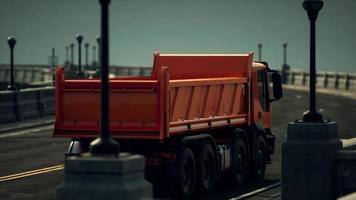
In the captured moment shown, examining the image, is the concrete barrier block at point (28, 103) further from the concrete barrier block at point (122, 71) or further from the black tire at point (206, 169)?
the concrete barrier block at point (122, 71)

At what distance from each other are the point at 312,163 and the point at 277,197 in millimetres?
3250

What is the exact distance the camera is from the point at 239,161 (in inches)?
1053

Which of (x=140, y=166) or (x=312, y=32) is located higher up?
(x=312, y=32)

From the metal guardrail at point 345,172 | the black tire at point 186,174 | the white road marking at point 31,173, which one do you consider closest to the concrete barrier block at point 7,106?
the white road marking at point 31,173

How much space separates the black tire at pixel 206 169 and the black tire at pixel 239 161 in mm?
1574

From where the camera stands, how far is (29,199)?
76.7 feet

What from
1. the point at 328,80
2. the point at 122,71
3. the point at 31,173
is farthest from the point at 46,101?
the point at 122,71

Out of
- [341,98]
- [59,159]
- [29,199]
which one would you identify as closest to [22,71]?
[341,98]

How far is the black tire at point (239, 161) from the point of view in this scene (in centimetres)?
2638

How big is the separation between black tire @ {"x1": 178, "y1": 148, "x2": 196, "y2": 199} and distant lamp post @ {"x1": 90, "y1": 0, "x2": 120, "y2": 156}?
8582 millimetres

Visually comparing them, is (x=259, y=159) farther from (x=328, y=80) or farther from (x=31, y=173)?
(x=328, y=80)

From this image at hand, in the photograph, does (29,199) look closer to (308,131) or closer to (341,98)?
(308,131)

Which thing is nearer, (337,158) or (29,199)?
(337,158)

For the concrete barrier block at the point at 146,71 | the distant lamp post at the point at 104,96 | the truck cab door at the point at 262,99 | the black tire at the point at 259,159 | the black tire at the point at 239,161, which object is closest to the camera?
the distant lamp post at the point at 104,96
